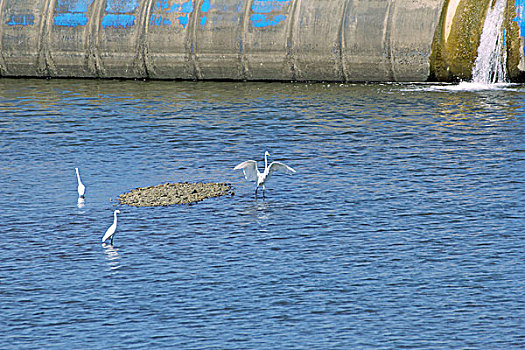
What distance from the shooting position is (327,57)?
4025 cm

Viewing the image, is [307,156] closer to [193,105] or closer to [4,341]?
[193,105]

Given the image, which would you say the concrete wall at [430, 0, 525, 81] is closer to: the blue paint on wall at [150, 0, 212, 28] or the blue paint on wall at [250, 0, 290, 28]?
the blue paint on wall at [250, 0, 290, 28]

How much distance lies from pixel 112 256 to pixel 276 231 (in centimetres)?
347

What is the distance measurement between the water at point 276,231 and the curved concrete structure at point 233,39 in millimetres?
4606

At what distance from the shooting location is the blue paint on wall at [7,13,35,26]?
44.6 m

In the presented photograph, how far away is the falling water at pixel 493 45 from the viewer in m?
37.5

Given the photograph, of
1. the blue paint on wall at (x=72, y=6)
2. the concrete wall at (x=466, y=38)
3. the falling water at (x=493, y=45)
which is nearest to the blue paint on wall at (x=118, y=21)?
the blue paint on wall at (x=72, y=6)

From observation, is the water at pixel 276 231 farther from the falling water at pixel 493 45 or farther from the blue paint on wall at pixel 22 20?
the blue paint on wall at pixel 22 20

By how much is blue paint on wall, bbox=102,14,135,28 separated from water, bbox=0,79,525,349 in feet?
28.6

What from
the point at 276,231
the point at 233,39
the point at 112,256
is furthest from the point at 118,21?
the point at 112,256

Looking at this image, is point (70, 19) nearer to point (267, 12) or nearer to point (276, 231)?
point (267, 12)

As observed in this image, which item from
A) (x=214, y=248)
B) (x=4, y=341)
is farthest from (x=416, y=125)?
(x=4, y=341)

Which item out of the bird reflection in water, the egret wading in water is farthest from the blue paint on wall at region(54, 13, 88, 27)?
the bird reflection in water

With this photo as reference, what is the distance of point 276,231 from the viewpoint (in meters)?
19.9
